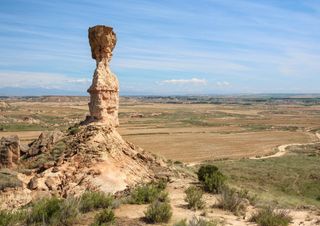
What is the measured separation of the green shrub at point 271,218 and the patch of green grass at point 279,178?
1228 centimetres

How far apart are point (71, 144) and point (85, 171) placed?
2.25m

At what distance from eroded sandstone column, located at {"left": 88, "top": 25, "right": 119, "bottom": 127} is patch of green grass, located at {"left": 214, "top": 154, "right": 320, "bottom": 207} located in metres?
9.14

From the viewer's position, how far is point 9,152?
68.2ft

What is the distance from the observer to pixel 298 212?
15.5 meters

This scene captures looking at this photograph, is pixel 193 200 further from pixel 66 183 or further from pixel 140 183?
pixel 66 183

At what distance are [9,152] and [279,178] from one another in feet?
62.7

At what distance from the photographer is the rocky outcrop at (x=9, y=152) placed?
68.0 ft

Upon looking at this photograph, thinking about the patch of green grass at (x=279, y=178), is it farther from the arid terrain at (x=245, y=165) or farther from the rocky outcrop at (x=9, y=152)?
the rocky outcrop at (x=9, y=152)

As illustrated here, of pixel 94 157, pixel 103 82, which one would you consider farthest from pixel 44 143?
pixel 103 82

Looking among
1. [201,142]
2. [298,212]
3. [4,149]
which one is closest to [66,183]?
[4,149]

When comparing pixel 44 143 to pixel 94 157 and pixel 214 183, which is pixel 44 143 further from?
pixel 214 183

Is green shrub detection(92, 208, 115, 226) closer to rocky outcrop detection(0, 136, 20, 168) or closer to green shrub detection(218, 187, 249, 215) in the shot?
green shrub detection(218, 187, 249, 215)

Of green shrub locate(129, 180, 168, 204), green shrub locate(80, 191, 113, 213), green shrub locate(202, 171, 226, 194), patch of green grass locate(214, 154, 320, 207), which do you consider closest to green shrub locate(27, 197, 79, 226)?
green shrub locate(80, 191, 113, 213)

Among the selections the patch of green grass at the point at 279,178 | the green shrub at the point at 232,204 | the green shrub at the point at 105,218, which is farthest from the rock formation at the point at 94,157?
the patch of green grass at the point at 279,178
